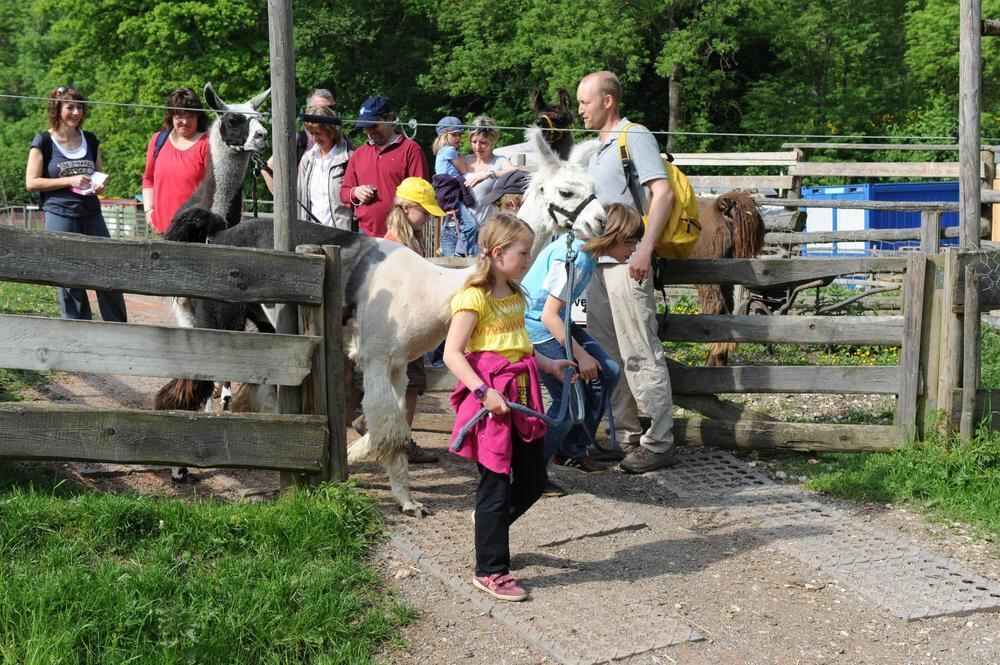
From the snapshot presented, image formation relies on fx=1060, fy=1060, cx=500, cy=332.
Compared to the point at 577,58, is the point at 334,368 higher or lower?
lower

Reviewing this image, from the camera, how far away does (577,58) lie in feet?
108

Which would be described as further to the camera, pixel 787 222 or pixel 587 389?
pixel 787 222

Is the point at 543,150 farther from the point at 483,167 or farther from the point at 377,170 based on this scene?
the point at 483,167

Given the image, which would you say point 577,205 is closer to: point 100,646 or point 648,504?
point 648,504

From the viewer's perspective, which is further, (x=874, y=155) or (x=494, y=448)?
(x=874, y=155)

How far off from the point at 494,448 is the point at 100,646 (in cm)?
159

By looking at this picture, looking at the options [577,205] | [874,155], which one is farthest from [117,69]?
[577,205]

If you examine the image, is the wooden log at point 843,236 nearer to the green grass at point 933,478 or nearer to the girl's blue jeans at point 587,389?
the green grass at point 933,478

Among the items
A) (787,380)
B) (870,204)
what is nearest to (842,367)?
(787,380)

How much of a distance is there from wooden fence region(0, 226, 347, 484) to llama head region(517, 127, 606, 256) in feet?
4.54

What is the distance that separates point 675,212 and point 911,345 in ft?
5.45

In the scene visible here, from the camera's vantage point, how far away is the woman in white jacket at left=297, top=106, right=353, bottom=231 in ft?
24.0

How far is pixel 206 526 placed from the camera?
454 cm

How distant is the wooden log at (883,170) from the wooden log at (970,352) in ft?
33.2
